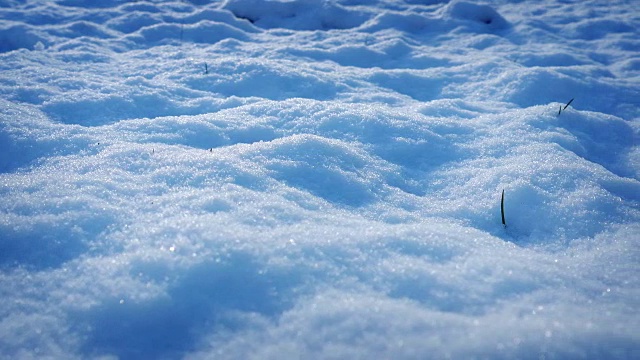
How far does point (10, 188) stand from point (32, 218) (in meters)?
0.28

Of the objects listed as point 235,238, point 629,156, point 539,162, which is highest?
point 235,238

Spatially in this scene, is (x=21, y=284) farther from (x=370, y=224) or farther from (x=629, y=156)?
(x=629, y=156)

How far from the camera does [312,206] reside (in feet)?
5.80

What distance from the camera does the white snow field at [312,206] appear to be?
121 centimetres

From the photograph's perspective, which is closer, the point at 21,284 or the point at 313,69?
the point at 21,284

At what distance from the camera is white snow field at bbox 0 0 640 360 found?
1205 mm

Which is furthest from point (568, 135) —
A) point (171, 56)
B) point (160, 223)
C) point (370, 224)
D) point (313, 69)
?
point (171, 56)

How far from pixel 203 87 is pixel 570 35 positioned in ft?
12.5

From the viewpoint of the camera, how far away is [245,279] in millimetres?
1344

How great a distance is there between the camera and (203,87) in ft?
9.94

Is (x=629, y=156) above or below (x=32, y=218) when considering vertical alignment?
below

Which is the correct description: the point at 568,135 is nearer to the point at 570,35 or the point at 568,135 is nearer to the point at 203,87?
the point at 203,87

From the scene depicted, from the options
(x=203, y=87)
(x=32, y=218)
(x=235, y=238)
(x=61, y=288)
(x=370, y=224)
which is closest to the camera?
(x=61, y=288)

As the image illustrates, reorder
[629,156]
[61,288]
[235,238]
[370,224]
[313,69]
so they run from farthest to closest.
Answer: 1. [313,69]
2. [629,156]
3. [370,224]
4. [235,238]
5. [61,288]
